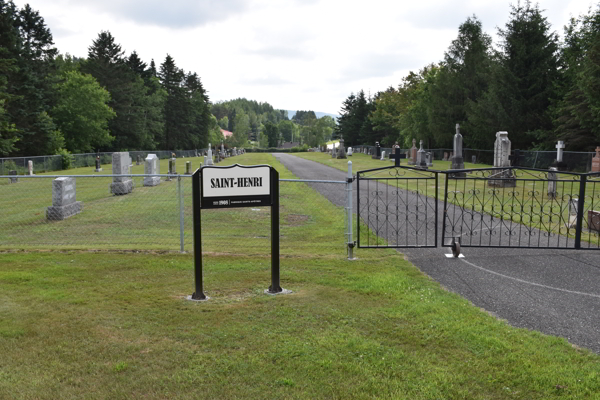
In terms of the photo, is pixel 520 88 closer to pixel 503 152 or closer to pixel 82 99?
pixel 503 152

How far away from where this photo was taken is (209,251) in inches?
371

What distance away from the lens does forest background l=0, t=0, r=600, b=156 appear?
34.8 m

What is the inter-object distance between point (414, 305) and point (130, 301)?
3.74 metres

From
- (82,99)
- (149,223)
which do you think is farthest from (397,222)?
(82,99)

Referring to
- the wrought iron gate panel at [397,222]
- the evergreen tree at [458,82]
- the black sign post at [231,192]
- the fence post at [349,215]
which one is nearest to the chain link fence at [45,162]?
the wrought iron gate panel at [397,222]

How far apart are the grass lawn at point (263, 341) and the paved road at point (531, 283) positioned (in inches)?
15.3

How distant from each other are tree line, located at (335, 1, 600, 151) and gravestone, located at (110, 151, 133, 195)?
27.0m

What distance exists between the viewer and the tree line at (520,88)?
3228 centimetres

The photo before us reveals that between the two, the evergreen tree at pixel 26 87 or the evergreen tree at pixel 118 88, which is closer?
the evergreen tree at pixel 26 87

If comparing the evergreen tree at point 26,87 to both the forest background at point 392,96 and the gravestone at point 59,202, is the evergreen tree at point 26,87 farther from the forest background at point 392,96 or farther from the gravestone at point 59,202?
the gravestone at point 59,202

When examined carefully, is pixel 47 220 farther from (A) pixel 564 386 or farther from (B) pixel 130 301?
(A) pixel 564 386

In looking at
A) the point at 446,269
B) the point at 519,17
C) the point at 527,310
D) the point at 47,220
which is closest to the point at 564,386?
the point at 527,310

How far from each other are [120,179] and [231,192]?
15.2 m

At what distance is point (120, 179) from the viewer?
20.0 m
